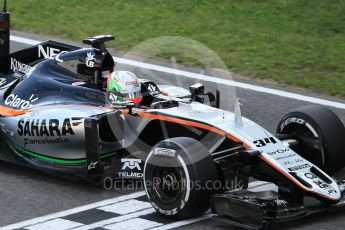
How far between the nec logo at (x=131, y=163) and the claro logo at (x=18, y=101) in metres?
1.41

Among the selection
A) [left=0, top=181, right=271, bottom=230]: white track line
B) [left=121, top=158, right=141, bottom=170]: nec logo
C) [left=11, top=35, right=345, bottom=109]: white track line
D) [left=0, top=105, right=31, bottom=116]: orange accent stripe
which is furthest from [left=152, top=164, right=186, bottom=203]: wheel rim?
[left=11, top=35, right=345, bottom=109]: white track line

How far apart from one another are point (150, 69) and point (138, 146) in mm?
4308

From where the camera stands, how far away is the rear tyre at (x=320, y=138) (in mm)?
9469

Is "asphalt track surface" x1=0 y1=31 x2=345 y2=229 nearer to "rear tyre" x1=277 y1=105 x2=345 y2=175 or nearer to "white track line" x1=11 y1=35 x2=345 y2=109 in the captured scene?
"rear tyre" x1=277 y1=105 x2=345 y2=175

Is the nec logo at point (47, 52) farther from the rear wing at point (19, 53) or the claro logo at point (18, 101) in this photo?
the claro logo at point (18, 101)

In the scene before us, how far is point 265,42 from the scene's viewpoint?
14578 mm

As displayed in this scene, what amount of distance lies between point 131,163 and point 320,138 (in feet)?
5.81

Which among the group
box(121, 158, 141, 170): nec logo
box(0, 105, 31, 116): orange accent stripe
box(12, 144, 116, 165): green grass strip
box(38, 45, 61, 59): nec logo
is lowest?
box(12, 144, 116, 165): green grass strip

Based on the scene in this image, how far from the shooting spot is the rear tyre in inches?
373

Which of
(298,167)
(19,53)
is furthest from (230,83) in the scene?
(298,167)

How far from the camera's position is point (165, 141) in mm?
8719

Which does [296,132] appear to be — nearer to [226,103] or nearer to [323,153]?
[323,153]

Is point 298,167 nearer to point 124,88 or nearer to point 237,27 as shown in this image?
point 124,88

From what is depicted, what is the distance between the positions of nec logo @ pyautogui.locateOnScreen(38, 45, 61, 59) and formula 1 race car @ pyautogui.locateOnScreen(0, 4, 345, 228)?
0.05ft
